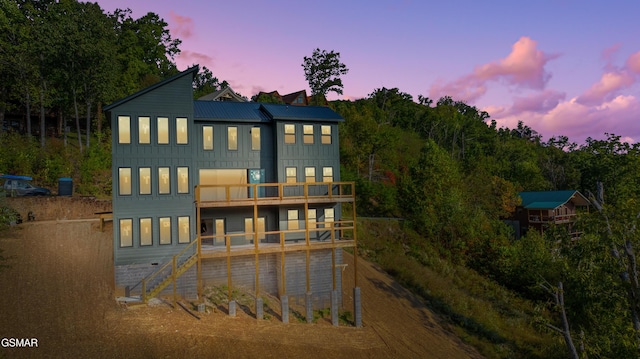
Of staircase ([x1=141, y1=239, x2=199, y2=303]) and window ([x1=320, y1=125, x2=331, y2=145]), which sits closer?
staircase ([x1=141, y1=239, x2=199, y2=303])

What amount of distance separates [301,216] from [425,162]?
2568 cm

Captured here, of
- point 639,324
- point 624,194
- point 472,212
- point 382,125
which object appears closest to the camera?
point 639,324

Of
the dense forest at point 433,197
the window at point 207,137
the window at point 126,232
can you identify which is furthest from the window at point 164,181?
the dense forest at point 433,197

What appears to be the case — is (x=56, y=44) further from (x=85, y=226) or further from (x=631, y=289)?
(x=631, y=289)

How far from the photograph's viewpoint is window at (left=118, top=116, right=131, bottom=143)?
23.2m

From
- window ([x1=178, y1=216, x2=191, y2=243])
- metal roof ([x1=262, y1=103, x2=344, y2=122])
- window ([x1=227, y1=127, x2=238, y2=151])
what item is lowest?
window ([x1=178, y1=216, x2=191, y2=243])

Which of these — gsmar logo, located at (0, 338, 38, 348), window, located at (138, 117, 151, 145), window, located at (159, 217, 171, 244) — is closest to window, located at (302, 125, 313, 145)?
window, located at (138, 117, 151, 145)

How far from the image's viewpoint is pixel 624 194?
1900cm

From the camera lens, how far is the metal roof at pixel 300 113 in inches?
1045

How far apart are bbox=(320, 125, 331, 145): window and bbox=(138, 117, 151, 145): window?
11168 mm

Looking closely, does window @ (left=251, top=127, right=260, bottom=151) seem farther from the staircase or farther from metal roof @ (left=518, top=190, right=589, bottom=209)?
metal roof @ (left=518, top=190, right=589, bottom=209)

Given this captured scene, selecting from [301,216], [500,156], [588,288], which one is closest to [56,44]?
[301,216]

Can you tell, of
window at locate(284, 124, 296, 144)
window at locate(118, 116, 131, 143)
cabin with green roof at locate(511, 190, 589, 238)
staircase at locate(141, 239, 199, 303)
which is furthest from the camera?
cabin with green roof at locate(511, 190, 589, 238)

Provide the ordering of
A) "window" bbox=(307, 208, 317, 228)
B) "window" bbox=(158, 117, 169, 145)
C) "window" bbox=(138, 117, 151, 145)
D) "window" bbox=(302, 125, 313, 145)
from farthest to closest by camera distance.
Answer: "window" bbox=(302, 125, 313, 145) < "window" bbox=(307, 208, 317, 228) < "window" bbox=(158, 117, 169, 145) < "window" bbox=(138, 117, 151, 145)
